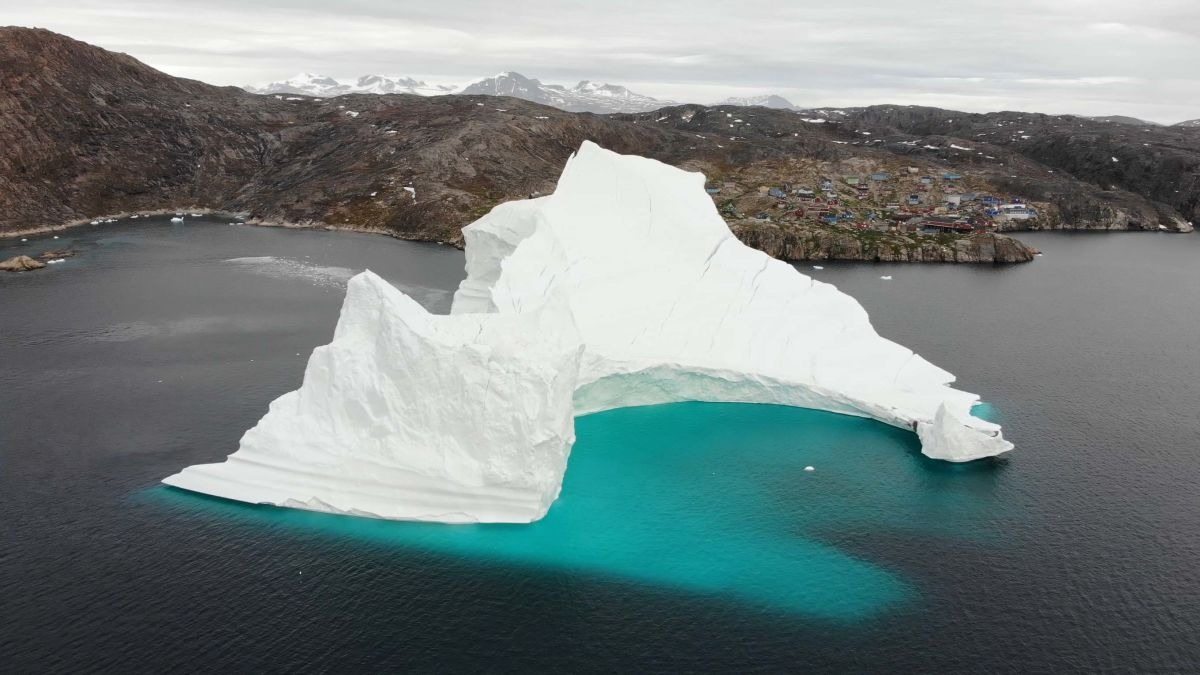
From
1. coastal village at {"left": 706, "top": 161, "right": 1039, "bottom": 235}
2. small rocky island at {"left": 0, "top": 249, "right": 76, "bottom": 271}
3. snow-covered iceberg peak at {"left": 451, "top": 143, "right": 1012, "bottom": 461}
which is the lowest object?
small rocky island at {"left": 0, "top": 249, "right": 76, "bottom": 271}

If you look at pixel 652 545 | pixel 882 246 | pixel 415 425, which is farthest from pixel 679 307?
pixel 882 246

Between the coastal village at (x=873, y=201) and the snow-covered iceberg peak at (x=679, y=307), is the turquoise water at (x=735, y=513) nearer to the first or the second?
the snow-covered iceberg peak at (x=679, y=307)

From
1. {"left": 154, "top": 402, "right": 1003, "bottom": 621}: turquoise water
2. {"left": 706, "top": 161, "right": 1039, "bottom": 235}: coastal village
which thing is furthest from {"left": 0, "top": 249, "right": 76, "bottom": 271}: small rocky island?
{"left": 706, "top": 161, "right": 1039, "bottom": 235}: coastal village

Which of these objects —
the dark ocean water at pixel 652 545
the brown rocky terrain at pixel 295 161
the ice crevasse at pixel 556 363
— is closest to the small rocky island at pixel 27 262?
the brown rocky terrain at pixel 295 161

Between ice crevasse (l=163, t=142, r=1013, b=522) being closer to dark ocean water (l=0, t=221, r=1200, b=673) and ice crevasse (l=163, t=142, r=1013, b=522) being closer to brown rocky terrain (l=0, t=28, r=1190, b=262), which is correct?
dark ocean water (l=0, t=221, r=1200, b=673)

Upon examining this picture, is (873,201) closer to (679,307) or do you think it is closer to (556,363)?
(679,307)
